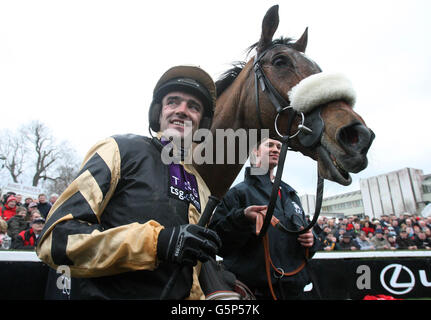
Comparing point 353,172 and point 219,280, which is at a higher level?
point 353,172

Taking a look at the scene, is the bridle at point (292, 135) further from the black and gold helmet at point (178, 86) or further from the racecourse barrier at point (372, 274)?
the racecourse barrier at point (372, 274)

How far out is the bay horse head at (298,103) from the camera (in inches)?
74.7

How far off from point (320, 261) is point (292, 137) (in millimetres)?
3774

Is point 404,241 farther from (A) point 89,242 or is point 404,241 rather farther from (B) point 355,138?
(A) point 89,242

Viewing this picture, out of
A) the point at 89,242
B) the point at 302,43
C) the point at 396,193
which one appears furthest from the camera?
the point at 396,193

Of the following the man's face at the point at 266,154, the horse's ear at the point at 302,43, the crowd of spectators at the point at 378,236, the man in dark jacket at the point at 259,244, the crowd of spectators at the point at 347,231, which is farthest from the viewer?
the crowd of spectators at the point at 378,236

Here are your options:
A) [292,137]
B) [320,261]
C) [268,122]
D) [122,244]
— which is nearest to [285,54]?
[268,122]

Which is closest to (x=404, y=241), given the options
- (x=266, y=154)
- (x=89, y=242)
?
(x=266, y=154)

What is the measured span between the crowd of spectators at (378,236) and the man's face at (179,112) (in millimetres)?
8668

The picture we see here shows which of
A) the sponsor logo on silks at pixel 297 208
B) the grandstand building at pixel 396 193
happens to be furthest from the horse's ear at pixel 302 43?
the grandstand building at pixel 396 193

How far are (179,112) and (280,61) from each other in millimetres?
1086

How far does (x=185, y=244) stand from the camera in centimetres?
134
